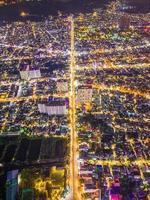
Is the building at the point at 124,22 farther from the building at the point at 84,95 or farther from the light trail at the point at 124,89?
the building at the point at 84,95

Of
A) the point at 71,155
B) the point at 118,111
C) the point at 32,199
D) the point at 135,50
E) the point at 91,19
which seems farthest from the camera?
the point at 91,19

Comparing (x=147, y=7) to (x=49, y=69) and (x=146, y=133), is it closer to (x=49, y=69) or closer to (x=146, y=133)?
(x=49, y=69)

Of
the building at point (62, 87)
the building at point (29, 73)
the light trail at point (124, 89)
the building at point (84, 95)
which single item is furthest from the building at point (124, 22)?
the building at point (84, 95)

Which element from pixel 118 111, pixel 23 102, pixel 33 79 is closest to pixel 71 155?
pixel 118 111

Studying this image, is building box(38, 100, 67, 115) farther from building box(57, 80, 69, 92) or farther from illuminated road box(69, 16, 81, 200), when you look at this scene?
building box(57, 80, 69, 92)

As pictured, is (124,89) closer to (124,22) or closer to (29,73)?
(29,73)
